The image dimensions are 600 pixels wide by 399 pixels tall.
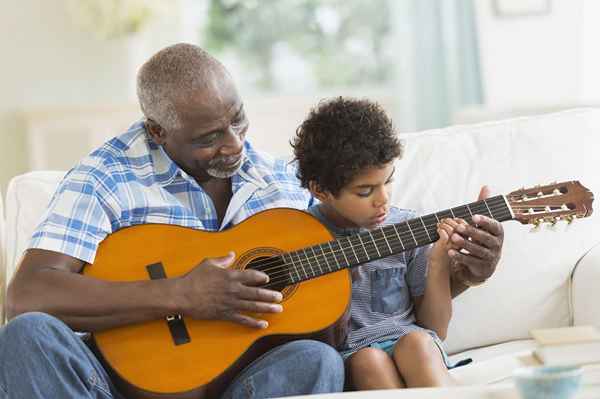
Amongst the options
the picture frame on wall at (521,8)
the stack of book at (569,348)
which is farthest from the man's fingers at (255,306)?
the picture frame on wall at (521,8)

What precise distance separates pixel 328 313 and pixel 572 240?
69 centimetres

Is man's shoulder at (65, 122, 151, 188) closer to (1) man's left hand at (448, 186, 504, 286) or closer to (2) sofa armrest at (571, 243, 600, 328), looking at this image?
(1) man's left hand at (448, 186, 504, 286)

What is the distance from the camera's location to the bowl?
1383 millimetres

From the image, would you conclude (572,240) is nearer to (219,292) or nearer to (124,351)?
(219,292)

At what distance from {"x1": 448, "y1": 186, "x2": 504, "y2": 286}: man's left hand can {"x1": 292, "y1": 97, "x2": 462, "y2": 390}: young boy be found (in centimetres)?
2

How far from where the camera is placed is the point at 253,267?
2.04 metres

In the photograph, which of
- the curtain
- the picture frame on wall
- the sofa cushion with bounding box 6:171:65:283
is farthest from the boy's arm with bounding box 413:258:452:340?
the curtain

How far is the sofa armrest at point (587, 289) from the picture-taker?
7.20 ft

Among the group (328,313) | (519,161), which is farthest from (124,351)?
(519,161)

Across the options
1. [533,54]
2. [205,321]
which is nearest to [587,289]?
[205,321]

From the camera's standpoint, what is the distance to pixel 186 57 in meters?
2.22

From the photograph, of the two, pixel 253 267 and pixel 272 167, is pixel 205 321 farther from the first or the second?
pixel 272 167

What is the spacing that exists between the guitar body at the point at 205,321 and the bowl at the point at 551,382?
0.60 m

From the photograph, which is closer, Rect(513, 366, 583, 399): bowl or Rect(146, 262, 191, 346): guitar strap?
Rect(513, 366, 583, 399): bowl
